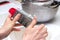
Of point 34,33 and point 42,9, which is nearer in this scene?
point 34,33

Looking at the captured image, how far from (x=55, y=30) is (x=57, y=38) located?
0.18ft

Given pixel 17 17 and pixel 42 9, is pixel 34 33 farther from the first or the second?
pixel 42 9

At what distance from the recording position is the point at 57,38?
24.5 inches

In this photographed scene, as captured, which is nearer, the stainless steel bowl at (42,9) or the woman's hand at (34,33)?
the woman's hand at (34,33)

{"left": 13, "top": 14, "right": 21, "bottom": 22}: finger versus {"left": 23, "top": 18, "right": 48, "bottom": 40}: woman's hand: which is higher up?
{"left": 13, "top": 14, "right": 21, "bottom": 22}: finger

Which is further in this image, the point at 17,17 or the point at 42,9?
the point at 42,9

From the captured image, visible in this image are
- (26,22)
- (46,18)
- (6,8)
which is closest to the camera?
(26,22)

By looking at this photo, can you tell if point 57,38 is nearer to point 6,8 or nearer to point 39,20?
point 39,20

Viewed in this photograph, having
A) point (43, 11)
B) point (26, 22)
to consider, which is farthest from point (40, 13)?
point (26, 22)

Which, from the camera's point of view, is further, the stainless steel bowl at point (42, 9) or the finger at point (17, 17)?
the stainless steel bowl at point (42, 9)

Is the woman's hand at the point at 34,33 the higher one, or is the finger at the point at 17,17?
the finger at the point at 17,17

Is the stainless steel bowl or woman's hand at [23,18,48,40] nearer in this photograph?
woman's hand at [23,18,48,40]

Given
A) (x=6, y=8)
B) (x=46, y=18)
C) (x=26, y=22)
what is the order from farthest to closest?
(x=6, y=8)
(x=46, y=18)
(x=26, y=22)

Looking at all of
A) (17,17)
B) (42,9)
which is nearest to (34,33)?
(17,17)
